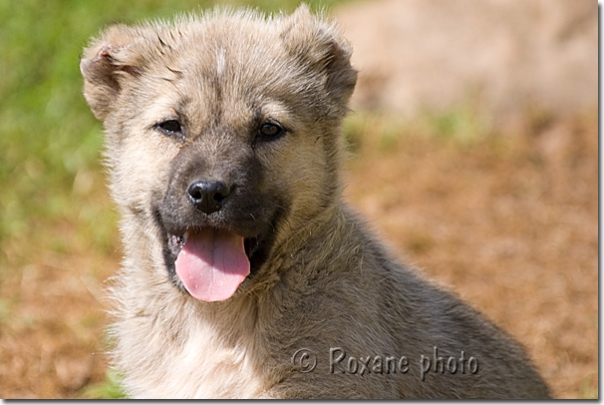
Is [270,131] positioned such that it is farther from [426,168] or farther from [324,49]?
[426,168]

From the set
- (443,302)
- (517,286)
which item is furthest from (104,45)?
(517,286)

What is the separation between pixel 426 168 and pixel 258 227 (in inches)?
209

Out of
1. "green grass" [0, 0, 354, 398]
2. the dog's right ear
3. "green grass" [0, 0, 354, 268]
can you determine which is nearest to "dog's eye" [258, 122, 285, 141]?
the dog's right ear

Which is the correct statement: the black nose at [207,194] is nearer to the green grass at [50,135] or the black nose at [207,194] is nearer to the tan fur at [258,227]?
the tan fur at [258,227]

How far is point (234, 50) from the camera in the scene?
446cm

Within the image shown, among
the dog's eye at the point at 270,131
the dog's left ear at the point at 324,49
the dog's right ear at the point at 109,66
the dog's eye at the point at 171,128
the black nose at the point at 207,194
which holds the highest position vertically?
the dog's left ear at the point at 324,49

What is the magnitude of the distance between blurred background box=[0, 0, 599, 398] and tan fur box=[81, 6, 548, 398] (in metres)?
1.93

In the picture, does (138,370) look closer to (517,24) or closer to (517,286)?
(517,286)

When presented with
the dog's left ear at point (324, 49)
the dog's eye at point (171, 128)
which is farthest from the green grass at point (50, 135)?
the dog's eye at point (171, 128)

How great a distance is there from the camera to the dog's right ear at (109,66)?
4.66 m

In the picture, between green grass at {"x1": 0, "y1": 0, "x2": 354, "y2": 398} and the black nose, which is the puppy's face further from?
green grass at {"x1": 0, "y1": 0, "x2": 354, "y2": 398}

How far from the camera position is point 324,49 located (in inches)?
187

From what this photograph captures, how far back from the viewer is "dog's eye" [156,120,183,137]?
14.3ft

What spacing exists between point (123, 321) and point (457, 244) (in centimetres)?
415
